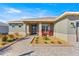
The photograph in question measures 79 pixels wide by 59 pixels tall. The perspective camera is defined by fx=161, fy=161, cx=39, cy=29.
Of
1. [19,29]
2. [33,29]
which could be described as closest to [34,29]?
[33,29]

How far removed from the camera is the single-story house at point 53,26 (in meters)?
17.0

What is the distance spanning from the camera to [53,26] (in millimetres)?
29547

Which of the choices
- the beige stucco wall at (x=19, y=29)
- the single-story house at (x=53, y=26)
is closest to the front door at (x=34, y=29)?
the single-story house at (x=53, y=26)

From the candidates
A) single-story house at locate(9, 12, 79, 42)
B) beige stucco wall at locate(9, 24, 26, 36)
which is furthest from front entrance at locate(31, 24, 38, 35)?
beige stucco wall at locate(9, 24, 26, 36)

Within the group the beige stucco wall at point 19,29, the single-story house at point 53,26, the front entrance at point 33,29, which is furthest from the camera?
the front entrance at point 33,29

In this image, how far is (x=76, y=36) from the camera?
17125 millimetres

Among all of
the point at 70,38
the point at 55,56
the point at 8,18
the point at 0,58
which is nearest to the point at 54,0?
the point at 70,38

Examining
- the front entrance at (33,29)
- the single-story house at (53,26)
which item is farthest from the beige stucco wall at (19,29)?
the front entrance at (33,29)

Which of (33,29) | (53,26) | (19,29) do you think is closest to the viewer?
(53,26)

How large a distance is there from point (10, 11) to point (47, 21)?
7.71 m

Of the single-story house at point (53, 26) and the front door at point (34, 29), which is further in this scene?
the front door at point (34, 29)

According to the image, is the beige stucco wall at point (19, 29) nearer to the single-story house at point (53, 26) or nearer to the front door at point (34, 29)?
the single-story house at point (53, 26)

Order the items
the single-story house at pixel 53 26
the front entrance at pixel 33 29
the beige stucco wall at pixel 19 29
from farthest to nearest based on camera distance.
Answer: the front entrance at pixel 33 29 < the beige stucco wall at pixel 19 29 < the single-story house at pixel 53 26

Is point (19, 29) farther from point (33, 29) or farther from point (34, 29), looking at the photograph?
point (34, 29)
